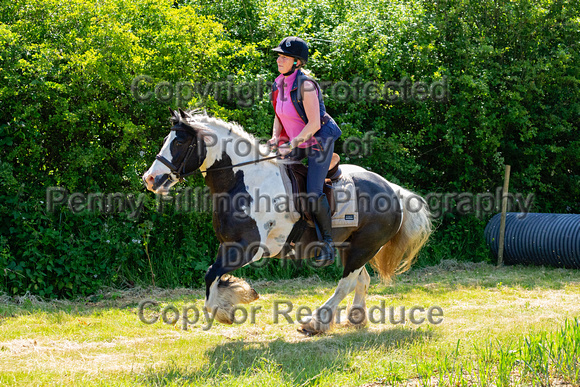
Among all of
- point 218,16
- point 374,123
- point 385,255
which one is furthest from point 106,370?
point 218,16

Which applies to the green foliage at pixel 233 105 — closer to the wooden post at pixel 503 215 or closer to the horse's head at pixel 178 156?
the wooden post at pixel 503 215

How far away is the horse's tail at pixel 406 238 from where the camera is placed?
259 inches

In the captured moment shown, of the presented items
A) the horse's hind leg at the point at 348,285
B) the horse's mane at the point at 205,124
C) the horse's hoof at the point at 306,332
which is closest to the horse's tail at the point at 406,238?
the horse's hind leg at the point at 348,285

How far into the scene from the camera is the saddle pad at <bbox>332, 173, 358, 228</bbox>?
235 inches

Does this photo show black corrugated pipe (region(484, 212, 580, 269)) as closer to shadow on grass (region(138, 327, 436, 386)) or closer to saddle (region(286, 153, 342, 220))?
shadow on grass (region(138, 327, 436, 386))

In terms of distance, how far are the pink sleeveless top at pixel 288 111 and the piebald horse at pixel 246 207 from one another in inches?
12.4

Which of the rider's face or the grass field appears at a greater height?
the rider's face

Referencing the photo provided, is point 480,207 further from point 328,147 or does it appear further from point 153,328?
point 153,328

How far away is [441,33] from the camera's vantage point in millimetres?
11094

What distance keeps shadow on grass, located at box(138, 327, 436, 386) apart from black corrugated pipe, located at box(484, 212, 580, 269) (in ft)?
17.9

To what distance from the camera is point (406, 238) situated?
6602 millimetres

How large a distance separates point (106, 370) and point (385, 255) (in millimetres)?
3568

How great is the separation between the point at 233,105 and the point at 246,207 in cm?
398

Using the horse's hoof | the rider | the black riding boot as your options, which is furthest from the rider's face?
the horse's hoof
